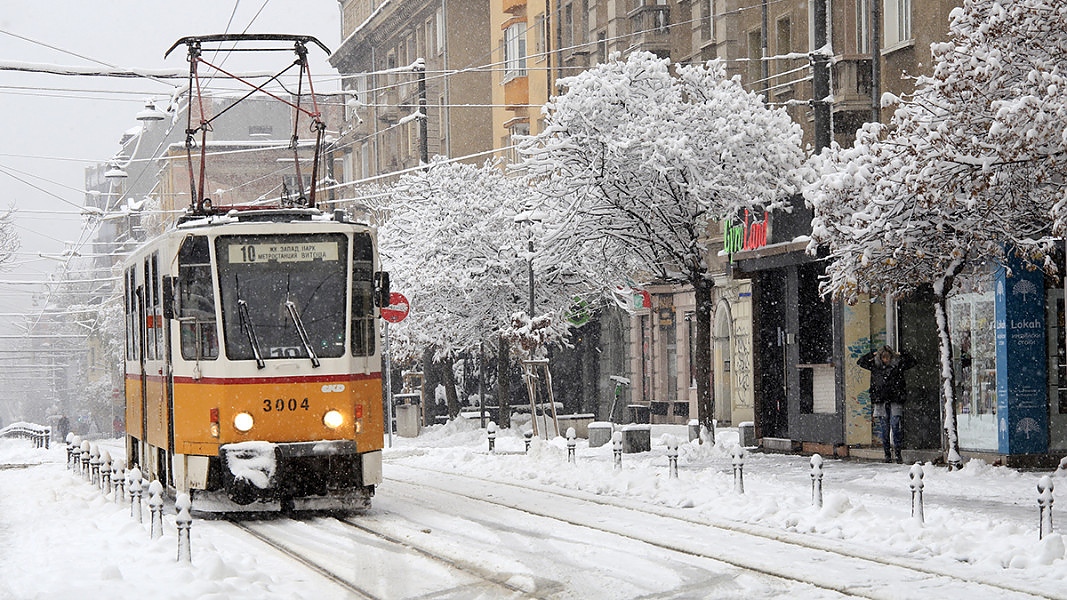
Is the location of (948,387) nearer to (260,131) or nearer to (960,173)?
(960,173)

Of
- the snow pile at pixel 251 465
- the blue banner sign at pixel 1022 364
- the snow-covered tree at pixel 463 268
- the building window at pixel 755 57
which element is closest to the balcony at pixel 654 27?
the building window at pixel 755 57

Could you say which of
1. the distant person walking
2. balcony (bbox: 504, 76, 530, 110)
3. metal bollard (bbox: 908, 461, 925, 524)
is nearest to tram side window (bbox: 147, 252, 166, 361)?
metal bollard (bbox: 908, 461, 925, 524)

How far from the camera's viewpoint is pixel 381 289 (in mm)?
18250

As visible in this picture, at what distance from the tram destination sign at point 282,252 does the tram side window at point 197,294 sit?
31 cm

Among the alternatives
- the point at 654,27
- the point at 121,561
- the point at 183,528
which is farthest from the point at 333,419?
the point at 654,27

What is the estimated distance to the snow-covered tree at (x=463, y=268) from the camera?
42.0 m

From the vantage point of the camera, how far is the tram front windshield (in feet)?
58.6

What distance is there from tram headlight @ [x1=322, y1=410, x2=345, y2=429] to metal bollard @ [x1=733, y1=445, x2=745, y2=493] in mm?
4186

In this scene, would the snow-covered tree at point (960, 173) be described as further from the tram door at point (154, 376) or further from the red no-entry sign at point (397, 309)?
the red no-entry sign at point (397, 309)

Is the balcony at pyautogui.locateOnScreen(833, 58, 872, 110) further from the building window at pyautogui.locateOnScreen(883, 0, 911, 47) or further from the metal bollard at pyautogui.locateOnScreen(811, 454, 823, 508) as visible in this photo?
the metal bollard at pyautogui.locateOnScreen(811, 454, 823, 508)

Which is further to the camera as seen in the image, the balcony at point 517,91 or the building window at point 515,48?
the building window at point 515,48

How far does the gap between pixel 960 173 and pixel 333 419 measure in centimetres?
732

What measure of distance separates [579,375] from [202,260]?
36.2 m

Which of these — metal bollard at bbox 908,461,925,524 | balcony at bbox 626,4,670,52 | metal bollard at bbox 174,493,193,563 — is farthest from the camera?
balcony at bbox 626,4,670,52
